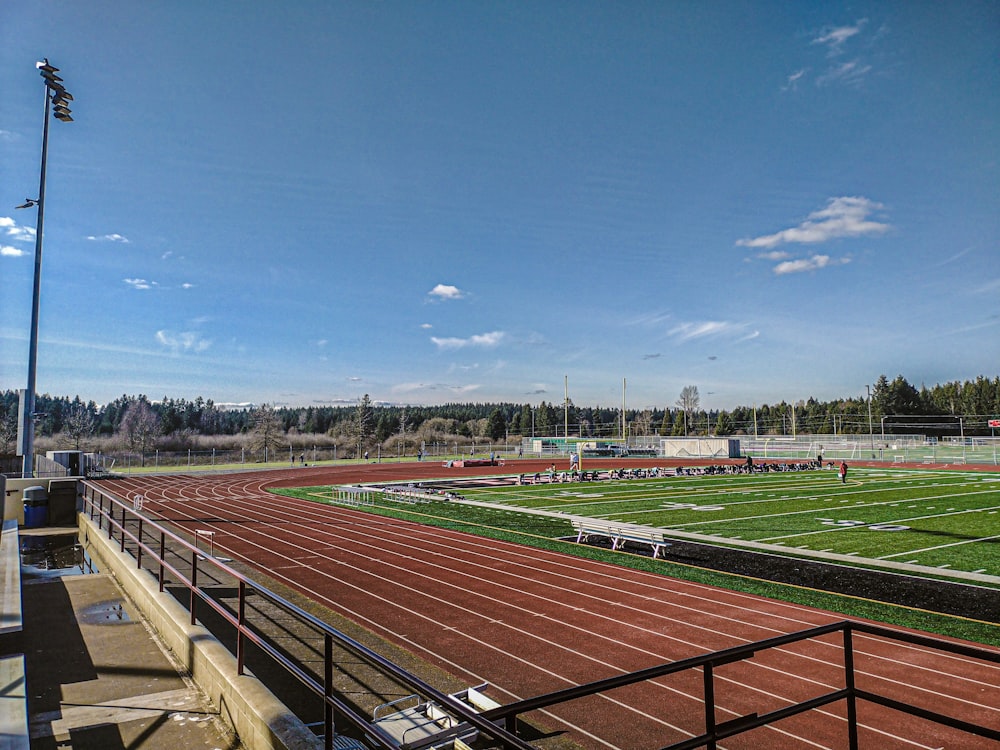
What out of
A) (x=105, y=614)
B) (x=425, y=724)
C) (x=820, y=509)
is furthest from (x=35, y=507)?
(x=820, y=509)

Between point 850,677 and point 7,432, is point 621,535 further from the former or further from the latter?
point 7,432

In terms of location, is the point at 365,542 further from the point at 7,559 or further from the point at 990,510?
the point at 990,510

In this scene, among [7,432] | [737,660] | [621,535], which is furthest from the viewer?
[7,432]

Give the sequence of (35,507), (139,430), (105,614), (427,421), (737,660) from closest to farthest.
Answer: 1. (737,660)
2. (105,614)
3. (35,507)
4. (139,430)
5. (427,421)

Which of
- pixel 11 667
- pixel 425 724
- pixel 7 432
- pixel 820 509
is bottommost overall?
pixel 820 509

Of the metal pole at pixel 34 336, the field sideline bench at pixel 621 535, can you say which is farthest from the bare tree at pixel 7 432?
the field sideline bench at pixel 621 535

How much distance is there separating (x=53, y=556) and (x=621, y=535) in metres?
13.9

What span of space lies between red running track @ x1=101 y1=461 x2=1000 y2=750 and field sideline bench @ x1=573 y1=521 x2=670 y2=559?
1.84 m

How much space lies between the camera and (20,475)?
20.7m

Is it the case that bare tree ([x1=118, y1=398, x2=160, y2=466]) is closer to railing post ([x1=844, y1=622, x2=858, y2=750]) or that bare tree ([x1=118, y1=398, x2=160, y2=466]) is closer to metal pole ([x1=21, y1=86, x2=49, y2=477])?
metal pole ([x1=21, y1=86, x2=49, y2=477])

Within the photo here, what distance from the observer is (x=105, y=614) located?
947cm

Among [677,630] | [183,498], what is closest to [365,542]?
[677,630]

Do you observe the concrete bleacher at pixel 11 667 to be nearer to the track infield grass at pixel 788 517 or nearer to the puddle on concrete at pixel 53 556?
the puddle on concrete at pixel 53 556

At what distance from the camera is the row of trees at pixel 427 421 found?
282 ft
